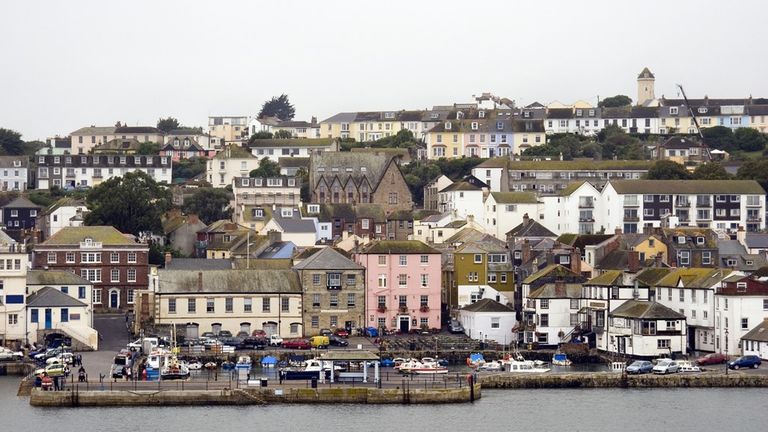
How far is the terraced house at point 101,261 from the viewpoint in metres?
87.9

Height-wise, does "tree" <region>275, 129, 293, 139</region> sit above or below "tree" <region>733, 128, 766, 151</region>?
above

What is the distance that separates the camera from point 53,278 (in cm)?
7975

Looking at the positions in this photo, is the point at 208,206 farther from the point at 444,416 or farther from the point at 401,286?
the point at 444,416

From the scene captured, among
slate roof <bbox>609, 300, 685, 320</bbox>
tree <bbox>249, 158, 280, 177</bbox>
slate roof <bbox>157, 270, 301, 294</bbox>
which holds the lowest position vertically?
slate roof <bbox>609, 300, 685, 320</bbox>

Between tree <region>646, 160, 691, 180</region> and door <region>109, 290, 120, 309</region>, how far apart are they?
4447 cm

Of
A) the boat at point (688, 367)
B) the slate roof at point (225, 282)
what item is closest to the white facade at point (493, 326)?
the slate roof at point (225, 282)

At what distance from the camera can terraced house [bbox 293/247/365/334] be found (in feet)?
269

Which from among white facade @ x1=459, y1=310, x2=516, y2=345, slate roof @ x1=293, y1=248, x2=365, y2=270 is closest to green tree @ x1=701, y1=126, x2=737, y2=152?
white facade @ x1=459, y1=310, x2=516, y2=345

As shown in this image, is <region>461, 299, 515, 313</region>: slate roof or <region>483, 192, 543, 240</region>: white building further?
<region>483, 192, 543, 240</region>: white building

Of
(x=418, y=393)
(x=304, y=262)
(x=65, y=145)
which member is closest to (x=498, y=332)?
(x=304, y=262)

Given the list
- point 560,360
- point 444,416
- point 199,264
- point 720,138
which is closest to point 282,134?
point 720,138

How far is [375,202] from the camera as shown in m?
122

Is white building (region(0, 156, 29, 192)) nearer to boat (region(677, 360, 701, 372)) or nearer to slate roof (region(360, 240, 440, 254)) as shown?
slate roof (region(360, 240, 440, 254))

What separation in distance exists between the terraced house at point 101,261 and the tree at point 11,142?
6229 cm
